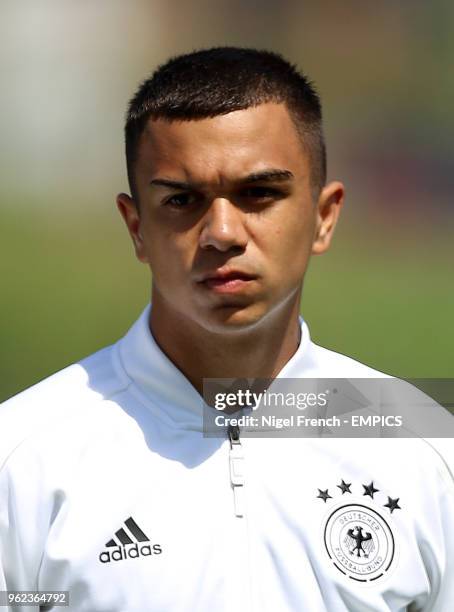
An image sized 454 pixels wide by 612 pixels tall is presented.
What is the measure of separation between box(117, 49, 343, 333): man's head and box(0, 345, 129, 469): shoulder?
124 millimetres

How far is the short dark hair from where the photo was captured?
1.42 m

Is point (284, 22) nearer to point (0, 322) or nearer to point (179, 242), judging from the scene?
point (0, 322)


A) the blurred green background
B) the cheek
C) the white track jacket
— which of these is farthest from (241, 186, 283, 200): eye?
the blurred green background

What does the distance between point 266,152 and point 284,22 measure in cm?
515

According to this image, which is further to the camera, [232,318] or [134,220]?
[134,220]

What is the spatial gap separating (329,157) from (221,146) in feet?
16.0

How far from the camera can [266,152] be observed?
4.60ft

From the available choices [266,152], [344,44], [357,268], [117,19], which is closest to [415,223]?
[357,268]

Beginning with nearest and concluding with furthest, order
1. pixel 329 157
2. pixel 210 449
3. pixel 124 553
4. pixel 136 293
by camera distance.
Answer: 1. pixel 124 553
2. pixel 210 449
3. pixel 136 293
4. pixel 329 157

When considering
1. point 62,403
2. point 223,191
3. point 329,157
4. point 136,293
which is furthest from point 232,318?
point 329,157

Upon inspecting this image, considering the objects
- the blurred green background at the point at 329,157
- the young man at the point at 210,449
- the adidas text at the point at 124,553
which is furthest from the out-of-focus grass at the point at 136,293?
the adidas text at the point at 124,553

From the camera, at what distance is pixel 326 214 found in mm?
1584

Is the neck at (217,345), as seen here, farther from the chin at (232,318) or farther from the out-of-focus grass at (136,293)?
the out-of-focus grass at (136,293)

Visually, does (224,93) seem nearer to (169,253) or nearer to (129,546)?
(169,253)
